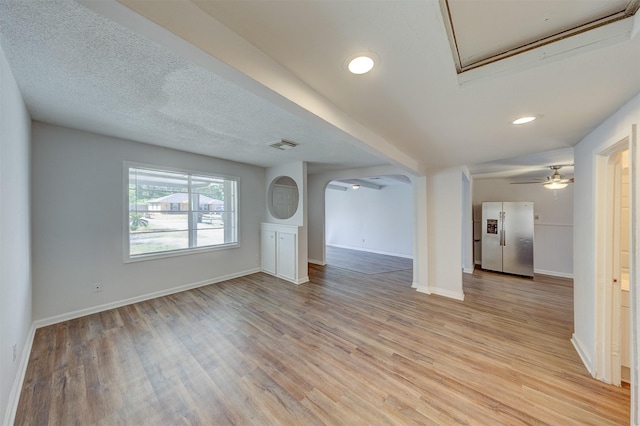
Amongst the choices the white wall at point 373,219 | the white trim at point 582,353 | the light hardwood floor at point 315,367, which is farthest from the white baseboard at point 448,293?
the white wall at point 373,219

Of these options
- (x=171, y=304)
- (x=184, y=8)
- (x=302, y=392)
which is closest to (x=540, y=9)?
(x=184, y=8)

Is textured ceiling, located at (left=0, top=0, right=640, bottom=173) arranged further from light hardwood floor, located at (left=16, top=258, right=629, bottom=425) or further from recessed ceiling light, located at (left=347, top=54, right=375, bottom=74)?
light hardwood floor, located at (left=16, top=258, right=629, bottom=425)

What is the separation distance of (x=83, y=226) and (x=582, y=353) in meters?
5.83

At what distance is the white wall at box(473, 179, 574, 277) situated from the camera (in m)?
4.88

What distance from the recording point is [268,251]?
4945 millimetres

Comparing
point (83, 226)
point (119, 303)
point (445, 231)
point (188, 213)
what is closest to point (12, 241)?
point (83, 226)

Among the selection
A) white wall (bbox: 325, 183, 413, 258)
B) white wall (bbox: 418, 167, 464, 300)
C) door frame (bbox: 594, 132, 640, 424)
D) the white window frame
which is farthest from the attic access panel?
white wall (bbox: 325, 183, 413, 258)

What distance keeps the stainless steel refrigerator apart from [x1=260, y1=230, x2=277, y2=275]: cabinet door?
495 cm

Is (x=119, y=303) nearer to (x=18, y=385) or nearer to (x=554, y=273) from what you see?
(x=18, y=385)

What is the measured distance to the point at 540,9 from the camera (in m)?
0.91

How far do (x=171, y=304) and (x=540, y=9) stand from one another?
4.47 m

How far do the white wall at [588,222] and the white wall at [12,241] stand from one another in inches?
165

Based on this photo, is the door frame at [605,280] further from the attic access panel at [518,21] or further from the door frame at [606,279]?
the attic access panel at [518,21]

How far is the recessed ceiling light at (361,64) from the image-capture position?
3.68 ft
